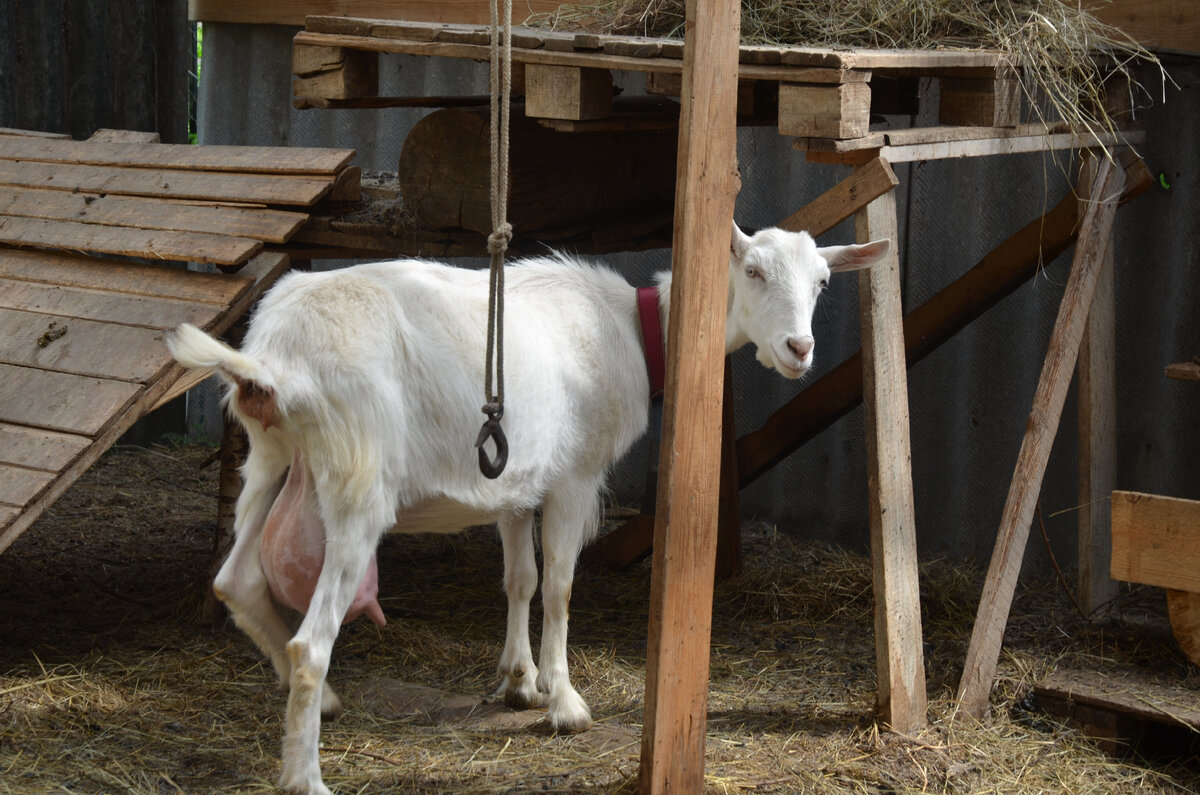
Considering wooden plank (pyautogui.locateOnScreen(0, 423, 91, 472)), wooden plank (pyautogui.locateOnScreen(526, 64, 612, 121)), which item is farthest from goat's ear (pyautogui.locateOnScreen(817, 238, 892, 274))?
wooden plank (pyautogui.locateOnScreen(0, 423, 91, 472))

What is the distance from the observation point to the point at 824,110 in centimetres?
377

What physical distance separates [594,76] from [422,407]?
1.33 meters

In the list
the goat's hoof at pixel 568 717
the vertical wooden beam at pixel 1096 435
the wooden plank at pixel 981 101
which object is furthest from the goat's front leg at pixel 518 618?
the vertical wooden beam at pixel 1096 435

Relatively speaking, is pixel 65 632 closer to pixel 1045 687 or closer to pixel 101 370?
pixel 101 370

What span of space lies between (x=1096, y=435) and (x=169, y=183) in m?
4.13

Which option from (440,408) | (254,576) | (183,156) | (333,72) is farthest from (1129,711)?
(183,156)

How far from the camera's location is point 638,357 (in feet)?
15.0

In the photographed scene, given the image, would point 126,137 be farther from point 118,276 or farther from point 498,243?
point 498,243

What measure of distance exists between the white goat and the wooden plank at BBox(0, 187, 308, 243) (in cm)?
96

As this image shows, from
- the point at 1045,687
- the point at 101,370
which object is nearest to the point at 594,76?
the point at 101,370

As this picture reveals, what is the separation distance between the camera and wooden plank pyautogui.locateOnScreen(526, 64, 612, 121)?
4160 mm

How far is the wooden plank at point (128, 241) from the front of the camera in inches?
182

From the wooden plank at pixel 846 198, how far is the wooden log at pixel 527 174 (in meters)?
1.18

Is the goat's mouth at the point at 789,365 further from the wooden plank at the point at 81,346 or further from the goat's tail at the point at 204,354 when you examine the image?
the wooden plank at the point at 81,346
